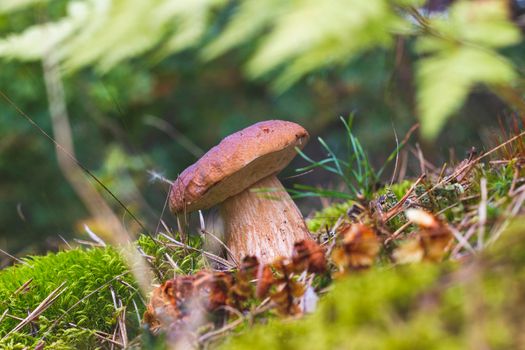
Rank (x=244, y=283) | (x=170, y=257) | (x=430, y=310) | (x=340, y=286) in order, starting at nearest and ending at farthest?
(x=430, y=310)
(x=340, y=286)
(x=244, y=283)
(x=170, y=257)

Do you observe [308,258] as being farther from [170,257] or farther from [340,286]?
[170,257]

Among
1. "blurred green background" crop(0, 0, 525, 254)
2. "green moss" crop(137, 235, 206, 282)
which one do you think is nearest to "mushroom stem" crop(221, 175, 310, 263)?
"green moss" crop(137, 235, 206, 282)

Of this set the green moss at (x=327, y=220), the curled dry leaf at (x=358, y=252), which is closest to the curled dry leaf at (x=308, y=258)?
the curled dry leaf at (x=358, y=252)

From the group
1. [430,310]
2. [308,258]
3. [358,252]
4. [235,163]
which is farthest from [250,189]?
[430,310]

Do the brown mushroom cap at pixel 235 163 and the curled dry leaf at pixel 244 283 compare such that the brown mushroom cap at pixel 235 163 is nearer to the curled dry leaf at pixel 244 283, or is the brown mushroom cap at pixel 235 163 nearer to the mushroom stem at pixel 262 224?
the mushroom stem at pixel 262 224


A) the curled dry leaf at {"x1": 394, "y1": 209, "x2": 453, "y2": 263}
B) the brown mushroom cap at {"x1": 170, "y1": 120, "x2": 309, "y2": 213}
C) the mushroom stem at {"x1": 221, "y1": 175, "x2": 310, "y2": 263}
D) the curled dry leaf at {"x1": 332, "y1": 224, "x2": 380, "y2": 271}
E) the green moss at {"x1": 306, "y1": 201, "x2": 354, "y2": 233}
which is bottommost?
the green moss at {"x1": 306, "y1": 201, "x2": 354, "y2": 233}

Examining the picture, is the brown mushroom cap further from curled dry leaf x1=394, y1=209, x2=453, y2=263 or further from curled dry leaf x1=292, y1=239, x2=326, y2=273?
curled dry leaf x1=394, y1=209, x2=453, y2=263
